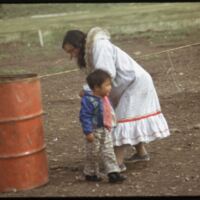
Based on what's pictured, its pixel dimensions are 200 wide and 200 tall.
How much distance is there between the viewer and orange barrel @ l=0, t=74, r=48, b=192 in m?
5.57

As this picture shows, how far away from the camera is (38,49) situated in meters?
19.5

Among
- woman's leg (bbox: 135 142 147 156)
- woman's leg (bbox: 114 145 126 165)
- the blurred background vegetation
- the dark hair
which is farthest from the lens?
the blurred background vegetation

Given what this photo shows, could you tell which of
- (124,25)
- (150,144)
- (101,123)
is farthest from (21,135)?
(124,25)

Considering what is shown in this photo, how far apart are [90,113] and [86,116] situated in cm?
6

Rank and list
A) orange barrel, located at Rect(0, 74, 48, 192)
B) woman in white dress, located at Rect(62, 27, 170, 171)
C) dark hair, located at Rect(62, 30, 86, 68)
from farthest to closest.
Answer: woman in white dress, located at Rect(62, 27, 170, 171)
dark hair, located at Rect(62, 30, 86, 68)
orange barrel, located at Rect(0, 74, 48, 192)

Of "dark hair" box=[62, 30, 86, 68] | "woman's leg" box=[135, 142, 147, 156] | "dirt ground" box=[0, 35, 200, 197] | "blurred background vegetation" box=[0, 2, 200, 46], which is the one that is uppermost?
"dark hair" box=[62, 30, 86, 68]

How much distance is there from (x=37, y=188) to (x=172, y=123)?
122 inches

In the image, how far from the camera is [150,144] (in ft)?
24.4

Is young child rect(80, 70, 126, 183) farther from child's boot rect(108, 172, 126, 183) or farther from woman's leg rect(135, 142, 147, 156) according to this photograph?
woman's leg rect(135, 142, 147, 156)

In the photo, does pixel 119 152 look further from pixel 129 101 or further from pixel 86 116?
pixel 86 116

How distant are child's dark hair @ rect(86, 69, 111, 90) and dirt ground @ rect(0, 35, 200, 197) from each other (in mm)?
899

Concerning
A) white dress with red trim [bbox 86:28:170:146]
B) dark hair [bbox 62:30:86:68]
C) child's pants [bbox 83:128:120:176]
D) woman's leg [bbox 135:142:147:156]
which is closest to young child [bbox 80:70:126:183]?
child's pants [bbox 83:128:120:176]

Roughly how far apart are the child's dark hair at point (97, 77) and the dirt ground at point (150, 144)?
0.90 metres

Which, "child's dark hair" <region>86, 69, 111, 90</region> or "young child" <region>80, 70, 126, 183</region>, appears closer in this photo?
"child's dark hair" <region>86, 69, 111, 90</region>
